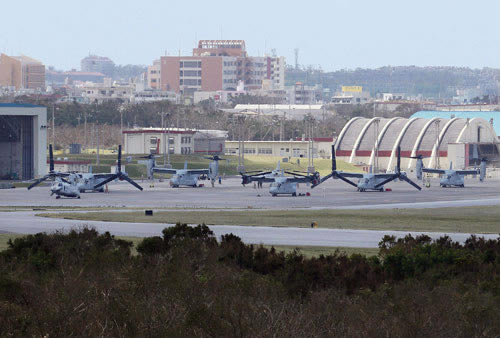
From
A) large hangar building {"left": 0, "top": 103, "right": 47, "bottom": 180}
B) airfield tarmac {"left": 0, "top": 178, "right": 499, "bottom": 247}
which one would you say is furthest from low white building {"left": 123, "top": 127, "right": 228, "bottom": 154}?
large hangar building {"left": 0, "top": 103, "right": 47, "bottom": 180}

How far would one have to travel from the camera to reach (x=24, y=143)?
137 metres

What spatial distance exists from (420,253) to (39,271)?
50.1ft

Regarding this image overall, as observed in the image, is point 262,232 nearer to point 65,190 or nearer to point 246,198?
point 246,198

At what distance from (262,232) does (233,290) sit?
95.1ft

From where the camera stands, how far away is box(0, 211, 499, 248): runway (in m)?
55.3

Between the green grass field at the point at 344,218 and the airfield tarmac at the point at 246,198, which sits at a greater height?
the green grass field at the point at 344,218

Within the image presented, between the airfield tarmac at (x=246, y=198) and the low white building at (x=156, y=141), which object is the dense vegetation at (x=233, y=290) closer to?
the airfield tarmac at (x=246, y=198)

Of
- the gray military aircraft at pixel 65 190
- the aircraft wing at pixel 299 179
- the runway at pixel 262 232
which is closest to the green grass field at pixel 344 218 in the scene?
the runway at pixel 262 232

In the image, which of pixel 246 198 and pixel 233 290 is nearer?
pixel 233 290

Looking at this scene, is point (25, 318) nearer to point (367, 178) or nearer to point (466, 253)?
point (466, 253)

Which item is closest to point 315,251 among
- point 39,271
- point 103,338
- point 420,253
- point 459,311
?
point 420,253

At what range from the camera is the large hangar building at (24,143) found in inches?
5315

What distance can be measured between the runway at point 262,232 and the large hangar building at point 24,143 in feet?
220

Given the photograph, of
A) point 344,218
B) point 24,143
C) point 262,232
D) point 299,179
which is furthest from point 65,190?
point 262,232
